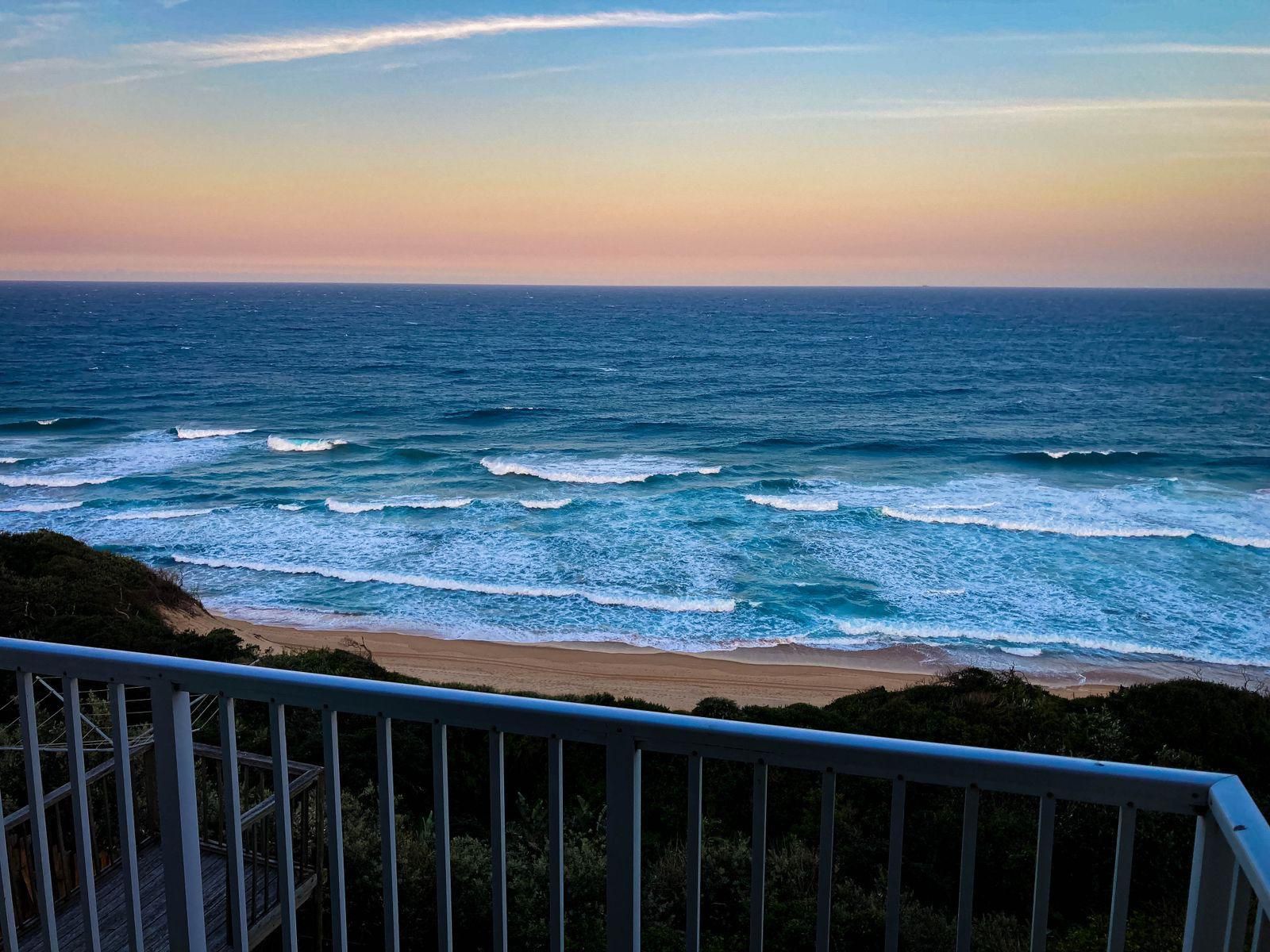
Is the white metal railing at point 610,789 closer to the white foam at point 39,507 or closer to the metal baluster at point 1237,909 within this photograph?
the metal baluster at point 1237,909

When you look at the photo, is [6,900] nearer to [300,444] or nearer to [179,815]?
[179,815]

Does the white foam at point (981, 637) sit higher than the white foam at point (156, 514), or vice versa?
the white foam at point (156, 514)

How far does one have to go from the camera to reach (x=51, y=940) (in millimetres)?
2357

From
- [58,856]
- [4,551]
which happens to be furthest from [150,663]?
[4,551]

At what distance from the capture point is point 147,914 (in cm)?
314

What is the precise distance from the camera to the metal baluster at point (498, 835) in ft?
6.31

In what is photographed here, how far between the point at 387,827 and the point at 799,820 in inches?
231

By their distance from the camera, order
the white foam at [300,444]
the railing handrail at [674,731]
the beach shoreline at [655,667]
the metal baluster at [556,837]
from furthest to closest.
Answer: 1. the white foam at [300,444]
2. the beach shoreline at [655,667]
3. the metal baluster at [556,837]
4. the railing handrail at [674,731]

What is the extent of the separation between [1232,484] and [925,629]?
1801 centimetres

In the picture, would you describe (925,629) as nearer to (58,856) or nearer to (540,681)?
(540,681)

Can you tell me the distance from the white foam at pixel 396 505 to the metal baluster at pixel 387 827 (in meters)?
23.9

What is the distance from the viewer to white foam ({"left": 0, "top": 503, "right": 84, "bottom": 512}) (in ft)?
A: 81.0

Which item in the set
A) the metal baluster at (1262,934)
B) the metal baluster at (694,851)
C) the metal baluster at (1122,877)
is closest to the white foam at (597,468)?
the metal baluster at (694,851)

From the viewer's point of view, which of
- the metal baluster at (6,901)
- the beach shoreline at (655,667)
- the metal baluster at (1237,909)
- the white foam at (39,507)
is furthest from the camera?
the white foam at (39,507)
